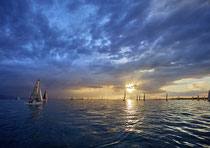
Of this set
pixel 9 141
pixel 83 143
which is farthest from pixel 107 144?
pixel 9 141

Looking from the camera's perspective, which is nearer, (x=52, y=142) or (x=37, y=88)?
(x=52, y=142)

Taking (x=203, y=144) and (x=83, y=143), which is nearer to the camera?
(x=203, y=144)

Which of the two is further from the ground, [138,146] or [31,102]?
[138,146]

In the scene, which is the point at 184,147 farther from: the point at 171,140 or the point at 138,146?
the point at 138,146

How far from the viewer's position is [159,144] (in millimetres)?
8969

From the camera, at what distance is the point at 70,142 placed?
9.74 metres

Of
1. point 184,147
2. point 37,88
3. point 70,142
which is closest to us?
point 184,147

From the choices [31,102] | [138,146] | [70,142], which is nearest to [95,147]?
[70,142]

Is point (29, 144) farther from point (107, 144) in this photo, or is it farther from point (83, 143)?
point (107, 144)

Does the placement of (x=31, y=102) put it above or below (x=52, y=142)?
below

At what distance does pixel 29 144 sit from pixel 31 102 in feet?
211

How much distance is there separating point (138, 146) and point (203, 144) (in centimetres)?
551

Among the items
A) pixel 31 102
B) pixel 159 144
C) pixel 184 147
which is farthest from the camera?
pixel 31 102

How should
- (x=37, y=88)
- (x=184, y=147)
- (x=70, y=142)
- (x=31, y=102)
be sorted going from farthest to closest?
(x=37, y=88)
(x=31, y=102)
(x=70, y=142)
(x=184, y=147)
